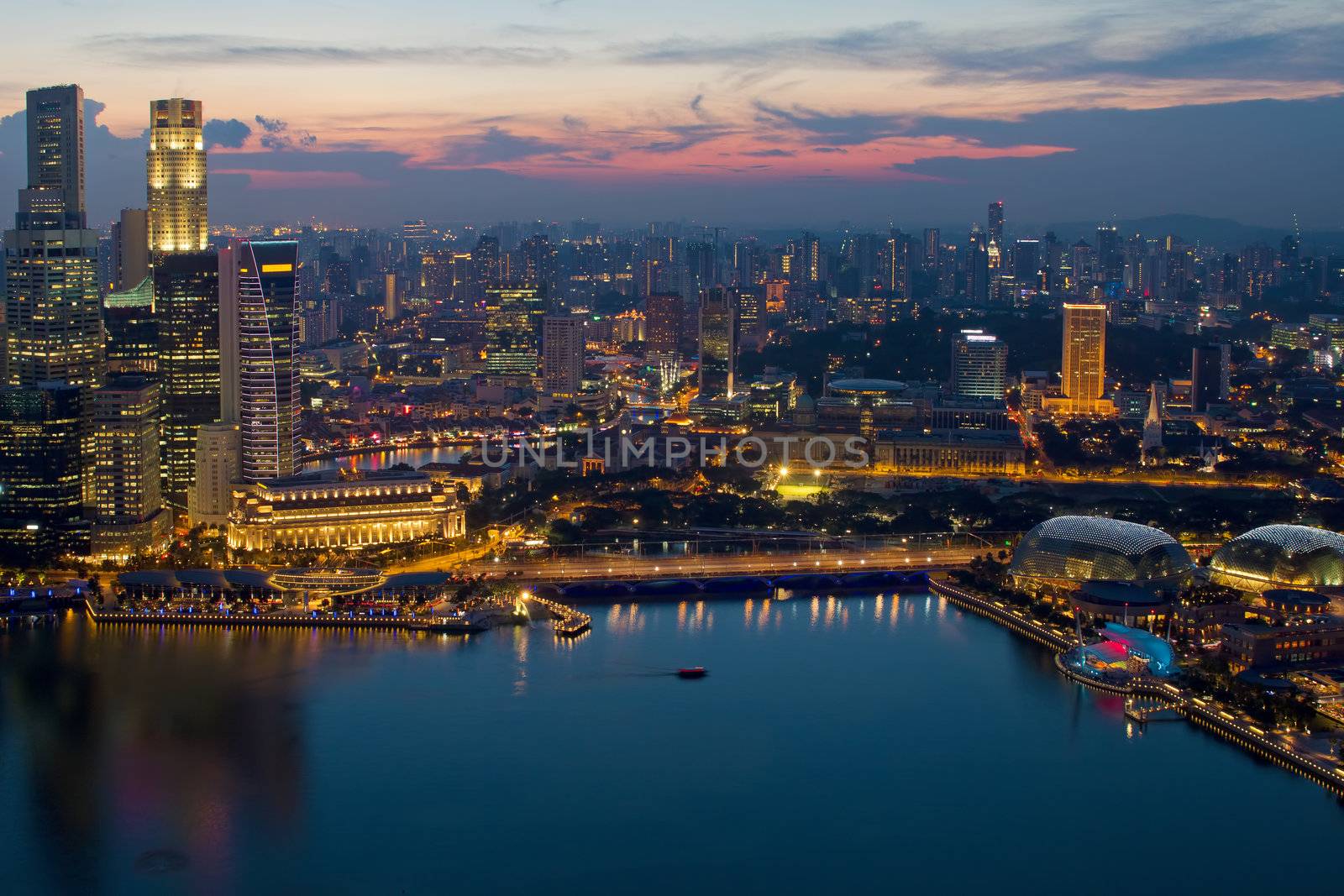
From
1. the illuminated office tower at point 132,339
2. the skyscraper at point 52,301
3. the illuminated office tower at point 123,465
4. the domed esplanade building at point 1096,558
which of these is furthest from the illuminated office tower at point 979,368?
the illuminated office tower at point 123,465

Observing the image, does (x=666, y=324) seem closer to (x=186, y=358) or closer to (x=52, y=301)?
(x=186, y=358)

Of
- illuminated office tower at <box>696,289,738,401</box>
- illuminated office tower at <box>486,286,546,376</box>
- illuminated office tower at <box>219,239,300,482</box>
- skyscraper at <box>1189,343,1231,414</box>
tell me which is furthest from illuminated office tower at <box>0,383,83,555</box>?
skyscraper at <box>1189,343,1231,414</box>

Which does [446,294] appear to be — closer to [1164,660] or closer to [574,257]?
[574,257]

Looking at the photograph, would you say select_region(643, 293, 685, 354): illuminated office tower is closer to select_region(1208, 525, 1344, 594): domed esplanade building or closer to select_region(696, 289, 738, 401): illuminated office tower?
select_region(696, 289, 738, 401): illuminated office tower

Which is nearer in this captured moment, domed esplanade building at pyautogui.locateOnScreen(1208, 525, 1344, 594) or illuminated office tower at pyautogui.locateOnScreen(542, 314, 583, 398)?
domed esplanade building at pyautogui.locateOnScreen(1208, 525, 1344, 594)

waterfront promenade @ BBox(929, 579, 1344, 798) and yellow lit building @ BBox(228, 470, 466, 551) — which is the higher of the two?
yellow lit building @ BBox(228, 470, 466, 551)

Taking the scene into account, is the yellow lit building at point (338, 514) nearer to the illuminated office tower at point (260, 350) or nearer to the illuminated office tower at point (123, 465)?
the illuminated office tower at point (260, 350)
